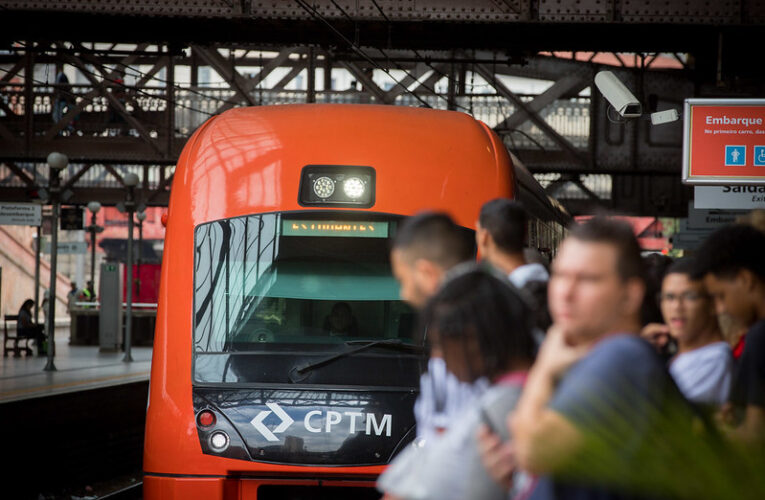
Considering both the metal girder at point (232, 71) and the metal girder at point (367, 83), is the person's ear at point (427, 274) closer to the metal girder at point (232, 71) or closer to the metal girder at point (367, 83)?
the metal girder at point (367, 83)

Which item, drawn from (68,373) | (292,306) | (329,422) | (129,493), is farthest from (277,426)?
(68,373)

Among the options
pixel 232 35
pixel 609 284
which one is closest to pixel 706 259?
pixel 609 284

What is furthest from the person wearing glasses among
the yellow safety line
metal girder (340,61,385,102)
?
metal girder (340,61,385,102)

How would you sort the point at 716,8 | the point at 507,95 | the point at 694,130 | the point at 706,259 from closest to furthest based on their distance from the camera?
1. the point at 706,259
2. the point at 694,130
3. the point at 716,8
4. the point at 507,95

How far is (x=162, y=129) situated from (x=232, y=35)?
24.0 ft

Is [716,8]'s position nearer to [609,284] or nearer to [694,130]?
[694,130]

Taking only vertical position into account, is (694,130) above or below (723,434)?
above

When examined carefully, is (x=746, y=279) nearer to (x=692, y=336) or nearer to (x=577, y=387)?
(x=692, y=336)

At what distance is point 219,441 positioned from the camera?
613 cm

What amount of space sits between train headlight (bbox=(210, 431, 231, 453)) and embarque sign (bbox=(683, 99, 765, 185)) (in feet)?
20.6

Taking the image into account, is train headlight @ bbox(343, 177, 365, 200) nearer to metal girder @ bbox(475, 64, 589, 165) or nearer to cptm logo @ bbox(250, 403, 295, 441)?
cptm logo @ bbox(250, 403, 295, 441)

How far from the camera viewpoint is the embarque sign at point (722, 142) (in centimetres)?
1088

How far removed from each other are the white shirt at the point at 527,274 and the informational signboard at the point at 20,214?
16.3 m

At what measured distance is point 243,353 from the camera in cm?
624
